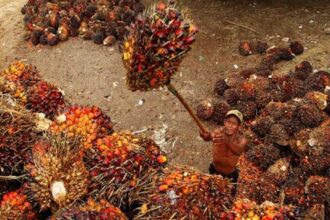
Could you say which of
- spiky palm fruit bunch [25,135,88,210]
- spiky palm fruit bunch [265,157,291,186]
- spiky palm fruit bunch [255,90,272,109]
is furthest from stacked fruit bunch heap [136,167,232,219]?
spiky palm fruit bunch [255,90,272,109]

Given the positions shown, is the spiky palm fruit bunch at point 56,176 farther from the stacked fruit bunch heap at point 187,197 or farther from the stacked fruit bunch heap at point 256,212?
the stacked fruit bunch heap at point 256,212

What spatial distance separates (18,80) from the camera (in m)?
3.92

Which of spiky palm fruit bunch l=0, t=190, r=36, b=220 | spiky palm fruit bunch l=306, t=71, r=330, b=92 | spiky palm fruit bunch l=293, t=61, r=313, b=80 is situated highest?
spiky palm fruit bunch l=0, t=190, r=36, b=220

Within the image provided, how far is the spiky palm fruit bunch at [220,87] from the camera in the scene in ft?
18.1

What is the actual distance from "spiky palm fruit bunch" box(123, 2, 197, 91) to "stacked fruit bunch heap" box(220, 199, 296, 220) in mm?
944

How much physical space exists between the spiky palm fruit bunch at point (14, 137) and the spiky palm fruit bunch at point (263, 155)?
206cm

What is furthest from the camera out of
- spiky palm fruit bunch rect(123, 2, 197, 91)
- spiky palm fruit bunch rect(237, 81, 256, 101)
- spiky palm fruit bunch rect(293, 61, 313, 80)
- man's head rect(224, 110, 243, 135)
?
spiky palm fruit bunch rect(293, 61, 313, 80)

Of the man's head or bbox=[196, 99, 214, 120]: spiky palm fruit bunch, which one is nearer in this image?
the man's head

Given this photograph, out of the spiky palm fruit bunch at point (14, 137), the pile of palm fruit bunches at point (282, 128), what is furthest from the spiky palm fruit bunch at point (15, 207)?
the pile of palm fruit bunches at point (282, 128)

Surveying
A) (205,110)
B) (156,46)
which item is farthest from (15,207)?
(205,110)

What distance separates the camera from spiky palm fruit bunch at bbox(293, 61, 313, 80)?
17.2 feet

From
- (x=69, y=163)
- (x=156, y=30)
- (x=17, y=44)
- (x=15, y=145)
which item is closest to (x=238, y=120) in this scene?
(x=156, y=30)

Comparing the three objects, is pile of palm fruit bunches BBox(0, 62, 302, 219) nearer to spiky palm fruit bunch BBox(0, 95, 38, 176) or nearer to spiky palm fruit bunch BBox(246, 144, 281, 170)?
spiky palm fruit bunch BBox(0, 95, 38, 176)

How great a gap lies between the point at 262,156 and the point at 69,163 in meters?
2.12
